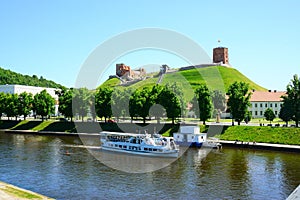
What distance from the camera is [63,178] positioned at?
51438mm

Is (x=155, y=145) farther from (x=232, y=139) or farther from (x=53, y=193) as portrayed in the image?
(x=53, y=193)

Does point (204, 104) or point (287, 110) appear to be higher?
point (204, 104)

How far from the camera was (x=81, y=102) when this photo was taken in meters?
131

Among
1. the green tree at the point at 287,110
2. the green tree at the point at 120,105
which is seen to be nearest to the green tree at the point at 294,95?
the green tree at the point at 287,110

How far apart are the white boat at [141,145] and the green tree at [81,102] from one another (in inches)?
1958

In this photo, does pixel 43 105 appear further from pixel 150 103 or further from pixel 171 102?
pixel 171 102

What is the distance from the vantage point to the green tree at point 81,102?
428 feet

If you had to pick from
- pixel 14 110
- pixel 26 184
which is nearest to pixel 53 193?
pixel 26 184

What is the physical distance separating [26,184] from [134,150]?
30421mm

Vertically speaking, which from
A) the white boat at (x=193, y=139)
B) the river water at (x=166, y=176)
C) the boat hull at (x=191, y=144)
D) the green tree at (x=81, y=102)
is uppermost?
the green tree at (x=81, y=102)

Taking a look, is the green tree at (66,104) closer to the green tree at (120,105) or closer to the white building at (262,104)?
the green tree at (120,105)

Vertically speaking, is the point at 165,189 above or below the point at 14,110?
below

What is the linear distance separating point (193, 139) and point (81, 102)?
5783 centimetres

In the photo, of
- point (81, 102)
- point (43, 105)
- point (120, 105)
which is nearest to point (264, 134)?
point (120, 105)
